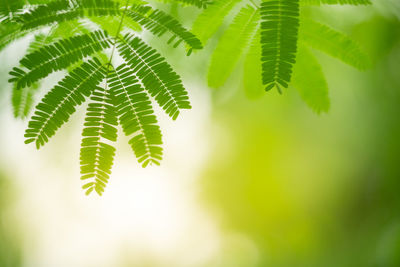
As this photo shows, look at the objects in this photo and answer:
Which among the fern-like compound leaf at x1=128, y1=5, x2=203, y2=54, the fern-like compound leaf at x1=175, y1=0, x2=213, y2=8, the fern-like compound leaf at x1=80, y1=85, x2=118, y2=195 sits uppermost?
the fern-like compound leaf at x1=175, y1=0, x2=213, y2=8

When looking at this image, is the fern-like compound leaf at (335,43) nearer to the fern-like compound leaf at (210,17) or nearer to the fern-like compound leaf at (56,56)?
the fern-like compound leaf at (210,17)

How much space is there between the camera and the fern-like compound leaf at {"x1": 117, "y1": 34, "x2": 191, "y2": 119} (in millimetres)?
1068

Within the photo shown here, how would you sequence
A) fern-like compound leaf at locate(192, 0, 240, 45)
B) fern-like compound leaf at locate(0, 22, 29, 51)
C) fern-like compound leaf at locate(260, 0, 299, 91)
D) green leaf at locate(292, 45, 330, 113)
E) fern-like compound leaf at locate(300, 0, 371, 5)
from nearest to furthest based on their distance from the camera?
fern-like compound leaf at locate(260, 0, 299, 91) < fern-like compound leaf at locate(300, 0, 371, 5) < fern-like compound leaf at locate(192, 0, 240, 45) < fern-like compound leaf at locate(0, 22, 29, 51) < green leaf at locate(292, 45, 330, 113)

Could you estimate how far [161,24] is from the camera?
3.69 ft

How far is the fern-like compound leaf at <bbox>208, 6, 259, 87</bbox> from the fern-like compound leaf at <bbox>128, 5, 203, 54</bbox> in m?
0.33

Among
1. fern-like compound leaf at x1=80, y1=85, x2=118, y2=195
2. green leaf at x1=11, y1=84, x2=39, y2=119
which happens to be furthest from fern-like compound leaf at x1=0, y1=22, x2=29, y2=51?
fern-like compound leaf at x1=80, y1=85, x2=118, y2=195

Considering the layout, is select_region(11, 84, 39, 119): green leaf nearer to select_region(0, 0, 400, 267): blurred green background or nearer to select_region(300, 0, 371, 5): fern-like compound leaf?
select_region(300, 0, 371, 5): fern-like compound leaf

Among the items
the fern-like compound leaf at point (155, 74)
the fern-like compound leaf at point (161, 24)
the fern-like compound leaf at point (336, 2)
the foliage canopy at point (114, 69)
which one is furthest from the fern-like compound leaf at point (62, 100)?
the fern-like compound leaf at point (336, 2)

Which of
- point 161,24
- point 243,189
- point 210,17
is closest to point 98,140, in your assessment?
point 161,24

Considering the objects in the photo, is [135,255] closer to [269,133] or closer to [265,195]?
[265,195]

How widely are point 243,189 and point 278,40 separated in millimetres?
8863

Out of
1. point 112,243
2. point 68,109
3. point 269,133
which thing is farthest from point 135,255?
point 68,109

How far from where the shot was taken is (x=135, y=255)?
1016 cm

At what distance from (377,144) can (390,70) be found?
5.28 ft
